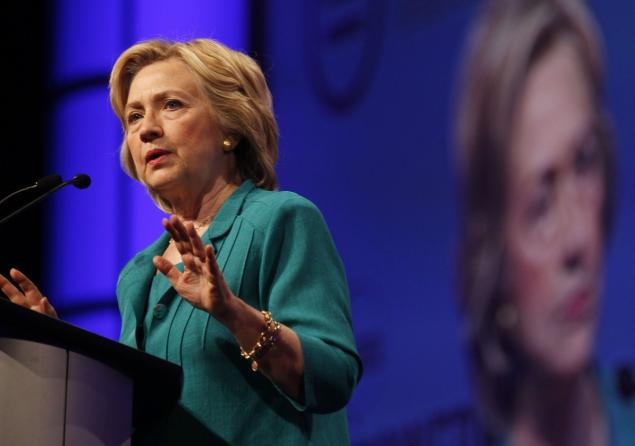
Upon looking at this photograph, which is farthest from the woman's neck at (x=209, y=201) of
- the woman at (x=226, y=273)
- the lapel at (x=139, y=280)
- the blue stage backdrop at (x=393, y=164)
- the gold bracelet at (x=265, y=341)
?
the blue stage backdrop at (x=393, y=164)

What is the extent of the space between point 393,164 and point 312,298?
194 centimetres

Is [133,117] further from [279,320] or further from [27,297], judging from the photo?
[279,320]

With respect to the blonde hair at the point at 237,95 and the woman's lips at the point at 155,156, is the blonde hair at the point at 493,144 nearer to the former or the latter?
the blonde hair at the point at 237,95

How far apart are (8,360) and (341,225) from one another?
7.72ft

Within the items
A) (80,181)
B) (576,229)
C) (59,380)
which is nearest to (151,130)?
(80,181)

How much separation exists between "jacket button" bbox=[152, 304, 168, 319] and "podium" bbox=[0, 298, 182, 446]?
0.26 meters

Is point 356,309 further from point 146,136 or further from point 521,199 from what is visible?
point 146,136

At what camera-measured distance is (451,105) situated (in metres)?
3.64

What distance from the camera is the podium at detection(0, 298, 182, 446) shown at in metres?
1.71

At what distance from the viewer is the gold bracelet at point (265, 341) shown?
1814 mm

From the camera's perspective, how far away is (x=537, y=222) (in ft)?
11.1

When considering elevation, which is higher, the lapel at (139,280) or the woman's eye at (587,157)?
the lapel at (139,280)

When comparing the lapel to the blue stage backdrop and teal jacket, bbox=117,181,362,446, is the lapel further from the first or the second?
the blue stage backdrop

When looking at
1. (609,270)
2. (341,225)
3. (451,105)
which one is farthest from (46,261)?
(609,270)
